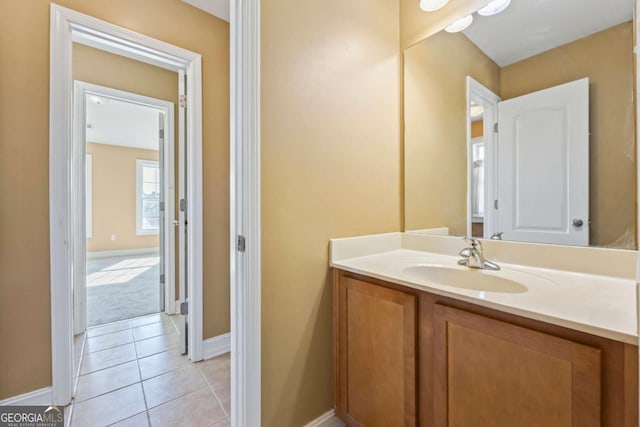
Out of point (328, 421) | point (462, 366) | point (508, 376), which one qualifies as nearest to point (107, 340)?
point (328, 421)

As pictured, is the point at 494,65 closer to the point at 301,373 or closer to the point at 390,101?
the point at 390,101

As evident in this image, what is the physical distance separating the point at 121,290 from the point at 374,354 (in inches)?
149

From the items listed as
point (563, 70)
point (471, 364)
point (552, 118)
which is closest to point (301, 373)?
point (471, 364)

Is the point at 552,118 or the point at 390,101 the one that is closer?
the point at 552,118

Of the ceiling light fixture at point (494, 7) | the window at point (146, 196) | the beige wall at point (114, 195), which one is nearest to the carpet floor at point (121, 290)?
the beige wall at point (114, 195)

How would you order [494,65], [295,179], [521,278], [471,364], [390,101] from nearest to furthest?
[471,364]
[521,278]
[295,179]
[494,65]
[390,101]

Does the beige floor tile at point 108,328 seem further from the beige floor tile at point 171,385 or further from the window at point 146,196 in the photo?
the window at point 146,196

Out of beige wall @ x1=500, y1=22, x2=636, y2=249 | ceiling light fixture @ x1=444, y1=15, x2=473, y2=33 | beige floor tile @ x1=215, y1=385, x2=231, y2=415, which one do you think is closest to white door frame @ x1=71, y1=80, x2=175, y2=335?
beige floor tile @ x1=215, y1=385, x2=231, y2=415

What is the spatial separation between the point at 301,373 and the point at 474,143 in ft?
4.58

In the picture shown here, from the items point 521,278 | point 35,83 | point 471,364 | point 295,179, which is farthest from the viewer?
point 35,83

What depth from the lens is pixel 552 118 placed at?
1126 millimetres

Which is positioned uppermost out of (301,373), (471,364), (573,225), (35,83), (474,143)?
(35,83)

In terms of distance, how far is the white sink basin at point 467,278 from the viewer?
1064 millimetres

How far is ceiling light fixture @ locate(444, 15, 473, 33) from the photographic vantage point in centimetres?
135
